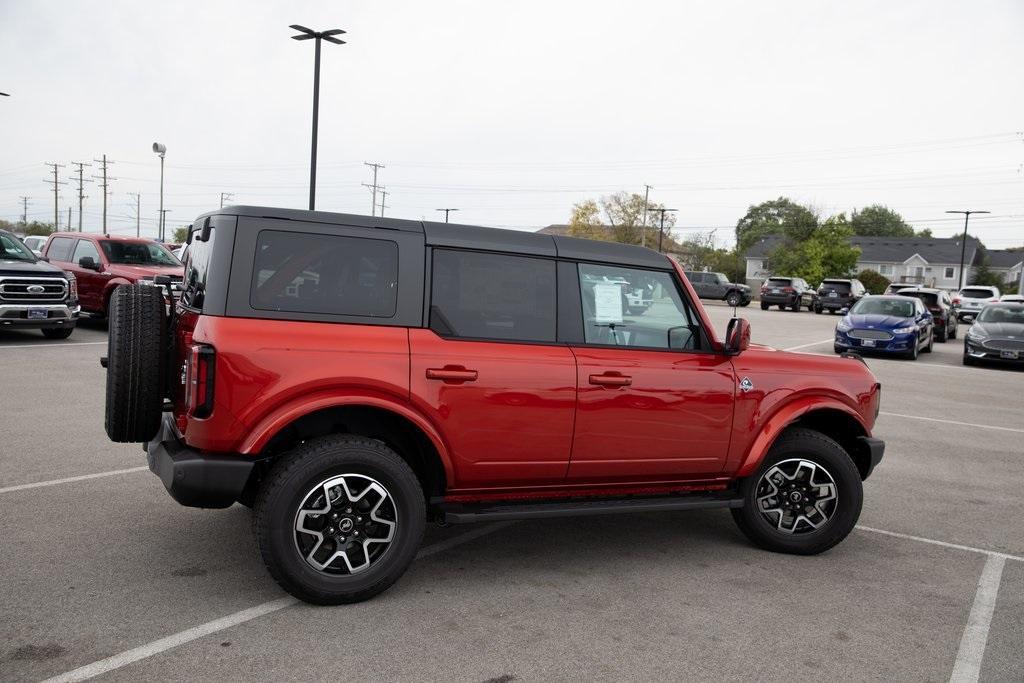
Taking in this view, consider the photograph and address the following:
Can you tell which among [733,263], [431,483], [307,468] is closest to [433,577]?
[431,483]

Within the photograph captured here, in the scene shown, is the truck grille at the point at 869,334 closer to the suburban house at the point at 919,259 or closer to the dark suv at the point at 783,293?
the dark suv at the point at 783,293

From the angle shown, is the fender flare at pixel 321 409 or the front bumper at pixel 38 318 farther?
the front bumper at pixel 38 318

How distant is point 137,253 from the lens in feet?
53.3

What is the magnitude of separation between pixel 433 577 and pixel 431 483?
19.6 inches

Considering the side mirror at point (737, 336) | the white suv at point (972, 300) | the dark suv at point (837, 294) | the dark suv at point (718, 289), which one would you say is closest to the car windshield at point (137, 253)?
the side mirror at point (737, 336)

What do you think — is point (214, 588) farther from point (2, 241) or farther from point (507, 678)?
point (2, 241)

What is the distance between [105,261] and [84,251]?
74 cm

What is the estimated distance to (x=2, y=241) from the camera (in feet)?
46.0

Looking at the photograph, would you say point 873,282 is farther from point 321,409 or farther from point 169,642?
point 169,642

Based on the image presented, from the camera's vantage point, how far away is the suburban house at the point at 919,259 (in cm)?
9573

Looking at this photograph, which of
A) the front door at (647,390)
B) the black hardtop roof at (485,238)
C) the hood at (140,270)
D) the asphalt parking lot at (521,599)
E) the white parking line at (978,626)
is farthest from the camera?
the hood at (140,270)

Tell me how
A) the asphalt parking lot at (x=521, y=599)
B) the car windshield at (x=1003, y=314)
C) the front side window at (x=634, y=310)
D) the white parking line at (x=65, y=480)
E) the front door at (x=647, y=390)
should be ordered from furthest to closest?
the car windshield at (x=1003, y=314) → the white parking line at (x=65, y=480) → the front side window at (x=634, y=310) → the front door at (x=647, y=390) → the asphalt parking lot at (x=521, y=599)

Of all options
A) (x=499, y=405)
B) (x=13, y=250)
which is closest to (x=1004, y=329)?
(x=499, y=405)

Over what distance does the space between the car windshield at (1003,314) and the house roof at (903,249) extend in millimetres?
77791
